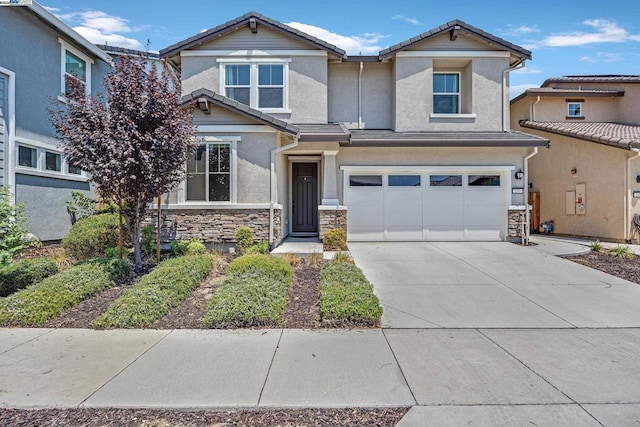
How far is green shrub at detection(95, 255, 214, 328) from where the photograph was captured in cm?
588

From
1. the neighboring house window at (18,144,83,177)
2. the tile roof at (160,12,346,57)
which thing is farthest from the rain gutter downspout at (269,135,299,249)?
the neighboring house window at (18,144,83,177)

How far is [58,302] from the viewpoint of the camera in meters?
6.30

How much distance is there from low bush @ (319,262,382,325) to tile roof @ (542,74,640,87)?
56.8 ft

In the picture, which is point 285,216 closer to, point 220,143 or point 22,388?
point 220,143

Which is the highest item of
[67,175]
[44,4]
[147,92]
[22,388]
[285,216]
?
[44,4]

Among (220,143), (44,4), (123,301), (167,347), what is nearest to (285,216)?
(220,143)

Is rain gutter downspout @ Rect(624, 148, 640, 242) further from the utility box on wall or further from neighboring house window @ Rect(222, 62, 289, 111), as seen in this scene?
neighboring house window @ Rect(222, 62, 289, 111)

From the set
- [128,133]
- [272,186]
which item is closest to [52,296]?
[128,133]

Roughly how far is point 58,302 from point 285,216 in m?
7.87

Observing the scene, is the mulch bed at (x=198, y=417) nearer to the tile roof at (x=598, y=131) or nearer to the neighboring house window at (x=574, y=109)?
the tile roof at (x=598, y=131)

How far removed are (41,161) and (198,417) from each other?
1164 cm

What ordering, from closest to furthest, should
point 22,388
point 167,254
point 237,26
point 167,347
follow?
1. point 22,388
2. point 167,347
3. point 167,254
4. point 237,26

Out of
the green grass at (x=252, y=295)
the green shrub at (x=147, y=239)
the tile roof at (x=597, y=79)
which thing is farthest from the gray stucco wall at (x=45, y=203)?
the tile roof at (x=597, y=79)

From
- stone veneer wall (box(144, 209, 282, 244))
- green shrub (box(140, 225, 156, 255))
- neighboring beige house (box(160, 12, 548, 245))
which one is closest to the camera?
green shrub (box(140, 225, 156, 255))
